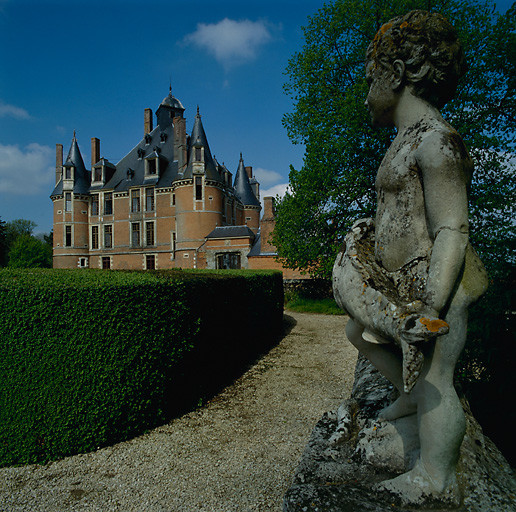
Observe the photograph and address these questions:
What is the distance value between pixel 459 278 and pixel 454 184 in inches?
15.8

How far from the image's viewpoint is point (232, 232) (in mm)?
31062

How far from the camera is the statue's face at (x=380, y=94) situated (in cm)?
178

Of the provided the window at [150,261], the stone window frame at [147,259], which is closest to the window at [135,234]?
the stone window frame at [147,259]

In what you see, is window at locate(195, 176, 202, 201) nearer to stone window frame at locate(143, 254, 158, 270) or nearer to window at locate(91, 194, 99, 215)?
stone window frame at locate(143, 254, 158, 270)

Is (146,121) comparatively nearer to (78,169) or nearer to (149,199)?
(78,169)

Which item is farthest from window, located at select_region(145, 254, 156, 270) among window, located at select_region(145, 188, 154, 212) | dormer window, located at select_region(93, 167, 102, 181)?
dormer window, located at select_region(93, 167, 102, 181)

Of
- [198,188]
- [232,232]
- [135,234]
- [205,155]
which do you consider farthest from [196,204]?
[135,234]

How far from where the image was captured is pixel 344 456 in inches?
70.7

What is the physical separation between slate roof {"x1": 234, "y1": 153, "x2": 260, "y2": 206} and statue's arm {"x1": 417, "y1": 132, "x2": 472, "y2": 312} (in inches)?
1636

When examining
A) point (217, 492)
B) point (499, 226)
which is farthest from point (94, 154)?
point (217, 492)

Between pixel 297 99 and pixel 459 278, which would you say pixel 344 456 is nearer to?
pixel 459 278

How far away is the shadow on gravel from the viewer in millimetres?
4965

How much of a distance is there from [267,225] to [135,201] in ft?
66.7

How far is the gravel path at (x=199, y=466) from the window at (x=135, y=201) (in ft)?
117
